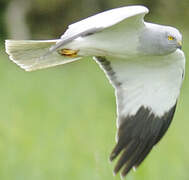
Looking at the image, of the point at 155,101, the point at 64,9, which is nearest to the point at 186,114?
the point at 155,101

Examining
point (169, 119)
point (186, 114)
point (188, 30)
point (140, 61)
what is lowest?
point (188, 30)

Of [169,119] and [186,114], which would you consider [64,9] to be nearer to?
[186,114]

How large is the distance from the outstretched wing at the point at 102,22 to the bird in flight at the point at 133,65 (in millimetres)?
81

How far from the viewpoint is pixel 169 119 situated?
26.5ft

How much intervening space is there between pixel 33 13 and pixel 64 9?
0.63 m

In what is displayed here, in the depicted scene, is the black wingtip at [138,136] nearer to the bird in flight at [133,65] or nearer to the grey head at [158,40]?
the bird in flight at [133,65]

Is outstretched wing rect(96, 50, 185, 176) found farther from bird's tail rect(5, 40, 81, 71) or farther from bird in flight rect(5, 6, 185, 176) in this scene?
bird's tail rect(5, 40, 81, 71)

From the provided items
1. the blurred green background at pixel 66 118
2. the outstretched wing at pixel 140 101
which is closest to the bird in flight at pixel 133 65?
the outstretched wing at pixel 140 101

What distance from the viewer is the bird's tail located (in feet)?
25.7

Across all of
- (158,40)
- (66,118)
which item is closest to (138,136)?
(158,40)

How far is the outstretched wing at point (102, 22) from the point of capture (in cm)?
691

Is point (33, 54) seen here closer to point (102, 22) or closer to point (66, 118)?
point (102, 22)

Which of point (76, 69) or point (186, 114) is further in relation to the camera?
Answer: point (76, 69)

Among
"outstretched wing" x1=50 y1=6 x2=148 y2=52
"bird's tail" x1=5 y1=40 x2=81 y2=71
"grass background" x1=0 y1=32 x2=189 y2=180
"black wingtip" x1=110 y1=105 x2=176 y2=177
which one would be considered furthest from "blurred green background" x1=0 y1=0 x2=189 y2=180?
"outstretched wing" x1=50 y1=6 x2=148 y2=52
